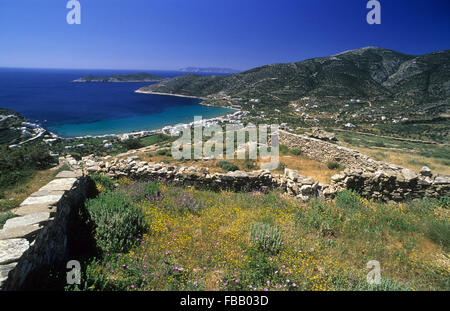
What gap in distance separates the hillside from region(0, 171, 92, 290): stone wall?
3146 inches

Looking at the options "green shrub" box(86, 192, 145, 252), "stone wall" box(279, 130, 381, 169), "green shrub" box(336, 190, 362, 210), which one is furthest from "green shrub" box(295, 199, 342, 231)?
"stone wall" box(279, 130, 381, 169)

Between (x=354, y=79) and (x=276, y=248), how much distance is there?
320 ft

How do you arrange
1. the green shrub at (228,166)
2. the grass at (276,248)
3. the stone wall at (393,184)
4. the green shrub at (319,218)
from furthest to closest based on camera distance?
the green shrub at (228,166) < the stone wall at (393,184) < the green shrub at (319,218) < the grass at (276,248)

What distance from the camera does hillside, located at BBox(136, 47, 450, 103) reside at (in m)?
65.9

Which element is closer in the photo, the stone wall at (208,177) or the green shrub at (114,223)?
the green shrub at (114,223)

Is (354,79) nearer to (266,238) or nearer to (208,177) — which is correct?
(208,177)

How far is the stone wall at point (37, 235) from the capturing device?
2.49 m

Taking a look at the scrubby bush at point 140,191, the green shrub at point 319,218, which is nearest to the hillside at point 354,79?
the green shrub at point 319,218

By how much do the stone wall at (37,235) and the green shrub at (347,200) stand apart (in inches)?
277

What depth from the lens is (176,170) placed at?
7848 mm

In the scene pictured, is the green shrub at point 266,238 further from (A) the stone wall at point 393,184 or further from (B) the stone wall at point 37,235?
(A) the stone wall at point 393,184

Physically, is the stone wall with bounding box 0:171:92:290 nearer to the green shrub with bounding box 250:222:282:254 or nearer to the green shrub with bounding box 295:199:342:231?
the green shrub with bounding box 250:222:282:254
